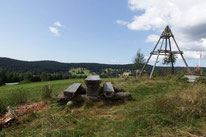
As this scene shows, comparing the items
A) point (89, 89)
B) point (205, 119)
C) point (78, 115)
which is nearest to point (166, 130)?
point (205, 119)

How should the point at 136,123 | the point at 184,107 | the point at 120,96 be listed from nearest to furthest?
the point at 136,123 → the point at 184,107 → the point at 120,96

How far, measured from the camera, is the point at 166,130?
2.26 metres

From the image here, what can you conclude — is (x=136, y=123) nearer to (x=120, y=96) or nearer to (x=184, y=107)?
(x=184, y=107)

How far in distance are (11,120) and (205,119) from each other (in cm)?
464

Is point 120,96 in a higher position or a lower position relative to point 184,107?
lower

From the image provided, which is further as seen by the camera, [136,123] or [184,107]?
[184,107]

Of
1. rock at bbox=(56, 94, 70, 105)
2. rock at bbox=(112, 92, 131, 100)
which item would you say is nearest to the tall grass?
rock at bbox=(112, 92, 131, 100)

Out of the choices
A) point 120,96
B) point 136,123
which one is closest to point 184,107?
point 136,123

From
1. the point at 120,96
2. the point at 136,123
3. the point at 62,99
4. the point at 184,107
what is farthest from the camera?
the point at 120,96

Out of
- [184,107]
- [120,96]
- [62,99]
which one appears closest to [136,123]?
[184,107]

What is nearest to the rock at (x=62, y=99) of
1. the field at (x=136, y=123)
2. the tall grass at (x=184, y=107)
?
the field at (x=136, y=123)

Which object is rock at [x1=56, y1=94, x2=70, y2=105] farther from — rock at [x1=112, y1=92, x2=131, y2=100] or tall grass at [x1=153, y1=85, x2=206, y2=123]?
tall grass at [x1=153, y1=85, x2=206, y2=123]

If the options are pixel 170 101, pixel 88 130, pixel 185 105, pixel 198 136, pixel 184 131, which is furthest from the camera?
pixel 170 101

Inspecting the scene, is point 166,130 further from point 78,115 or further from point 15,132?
point 15,132
